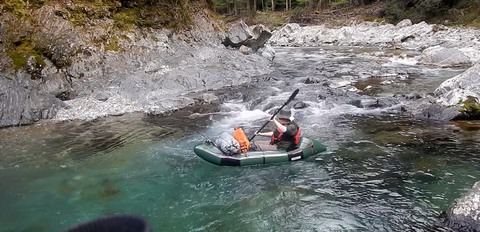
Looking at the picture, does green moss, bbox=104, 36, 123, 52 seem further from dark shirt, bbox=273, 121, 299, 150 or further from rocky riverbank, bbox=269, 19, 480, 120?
rocky riverbank, bbox=269, 19, 480, 120

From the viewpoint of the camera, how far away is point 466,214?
16.8 feet

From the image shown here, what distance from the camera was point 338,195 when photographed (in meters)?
6.47

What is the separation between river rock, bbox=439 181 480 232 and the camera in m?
5.04

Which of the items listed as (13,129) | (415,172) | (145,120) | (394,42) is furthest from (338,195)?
(394,42)

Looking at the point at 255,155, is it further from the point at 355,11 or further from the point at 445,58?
the point at 355,11

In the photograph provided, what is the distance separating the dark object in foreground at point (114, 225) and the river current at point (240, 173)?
415 centimetres

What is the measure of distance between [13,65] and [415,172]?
37.9 feet

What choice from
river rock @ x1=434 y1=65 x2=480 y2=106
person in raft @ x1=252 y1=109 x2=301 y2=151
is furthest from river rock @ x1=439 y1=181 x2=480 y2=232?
river rock @ x1=434 y1=65 x2=480 y2=106

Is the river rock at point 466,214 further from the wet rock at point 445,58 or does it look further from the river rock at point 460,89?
the wet rock at point 445,58

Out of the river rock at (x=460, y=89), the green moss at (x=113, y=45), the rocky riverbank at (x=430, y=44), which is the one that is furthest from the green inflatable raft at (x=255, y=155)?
the green moss at (x=113, y=45)

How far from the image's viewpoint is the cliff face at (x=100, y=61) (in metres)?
12.1

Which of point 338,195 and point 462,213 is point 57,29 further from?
point 462,213

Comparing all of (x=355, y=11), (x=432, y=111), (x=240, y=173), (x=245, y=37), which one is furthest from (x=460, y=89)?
(x=355, y=11)

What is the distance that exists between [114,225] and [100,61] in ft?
45.5
